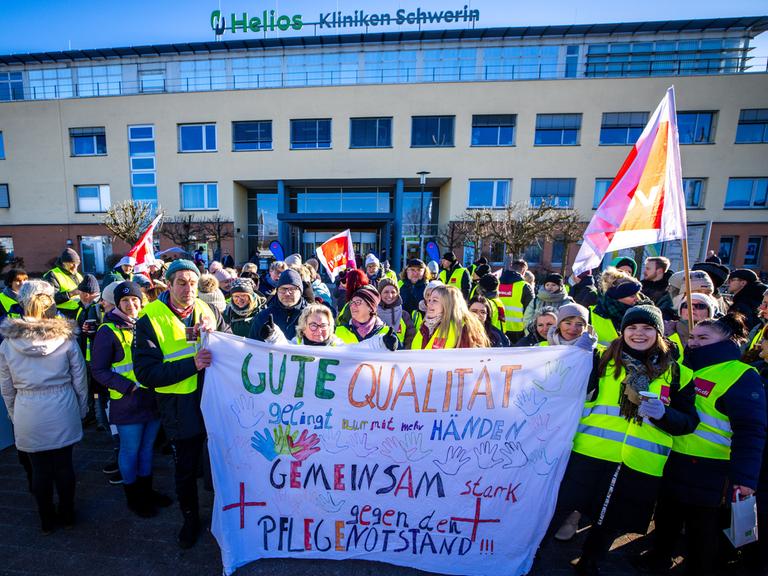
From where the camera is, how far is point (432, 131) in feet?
70.4

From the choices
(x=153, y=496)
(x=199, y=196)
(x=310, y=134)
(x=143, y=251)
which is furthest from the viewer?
(x=199, y=196)

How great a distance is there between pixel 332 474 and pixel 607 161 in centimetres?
2396

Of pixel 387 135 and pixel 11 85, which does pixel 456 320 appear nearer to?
pixel 387 135

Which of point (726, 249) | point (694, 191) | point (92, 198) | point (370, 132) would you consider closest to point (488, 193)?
point (370, 132)

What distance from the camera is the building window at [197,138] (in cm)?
2222

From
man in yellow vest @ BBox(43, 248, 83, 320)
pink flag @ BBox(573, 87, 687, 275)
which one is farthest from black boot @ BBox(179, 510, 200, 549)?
man in yellow vest @ BBox(43, 248, 83, 320)

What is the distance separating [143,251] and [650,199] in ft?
25.0

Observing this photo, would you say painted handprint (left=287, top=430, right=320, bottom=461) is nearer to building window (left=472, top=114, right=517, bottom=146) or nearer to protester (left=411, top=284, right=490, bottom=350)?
protester (left=411, top=284, right=490, bottom=350)

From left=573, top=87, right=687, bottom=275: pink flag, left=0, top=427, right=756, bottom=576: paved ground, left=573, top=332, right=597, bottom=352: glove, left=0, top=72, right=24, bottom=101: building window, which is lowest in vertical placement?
left=0, top=427, right=756, bottom=576: paved ground

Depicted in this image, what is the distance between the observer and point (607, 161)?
20453 mm

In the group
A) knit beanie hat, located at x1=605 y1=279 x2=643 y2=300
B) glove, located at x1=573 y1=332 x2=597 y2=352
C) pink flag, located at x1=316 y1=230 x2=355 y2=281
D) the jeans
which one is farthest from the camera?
pink flag, located at x1=316 y1=230 x2=355 y2=281

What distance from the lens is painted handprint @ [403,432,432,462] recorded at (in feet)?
8.05

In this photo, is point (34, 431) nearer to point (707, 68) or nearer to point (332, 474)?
point (332, 474)

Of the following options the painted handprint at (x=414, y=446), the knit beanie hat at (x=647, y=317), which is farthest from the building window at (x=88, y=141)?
the knit beanie hat at (x=647, y=317)
